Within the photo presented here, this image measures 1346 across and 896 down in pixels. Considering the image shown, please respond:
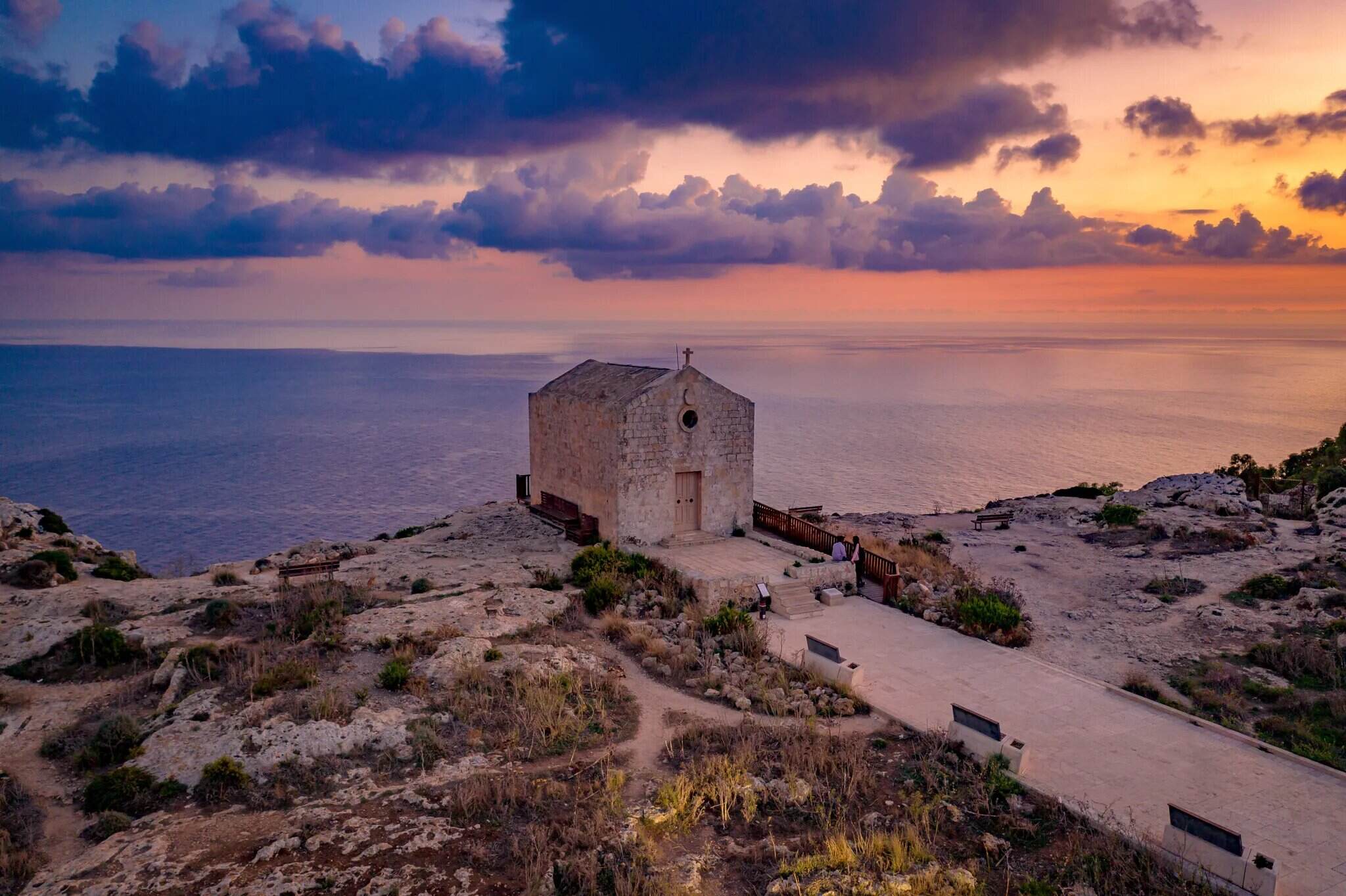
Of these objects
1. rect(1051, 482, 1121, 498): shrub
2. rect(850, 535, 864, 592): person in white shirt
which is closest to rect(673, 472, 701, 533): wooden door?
rect(850, 535, 864, 592): person in white shirt

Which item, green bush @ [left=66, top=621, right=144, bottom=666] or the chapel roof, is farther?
the chapel roof

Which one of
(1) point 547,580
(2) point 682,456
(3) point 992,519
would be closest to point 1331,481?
(3) point 992,519

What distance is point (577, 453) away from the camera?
2627 cm

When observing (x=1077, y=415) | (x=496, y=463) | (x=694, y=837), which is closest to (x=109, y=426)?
(x=496, y=463)

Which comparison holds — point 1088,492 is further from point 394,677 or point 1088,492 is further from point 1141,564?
point 394,677

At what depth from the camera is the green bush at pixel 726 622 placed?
59.4 ft

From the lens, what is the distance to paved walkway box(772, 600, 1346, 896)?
1050cm

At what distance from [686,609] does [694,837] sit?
8913 millimetres

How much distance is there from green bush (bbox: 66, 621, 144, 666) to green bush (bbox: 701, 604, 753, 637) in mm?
12334

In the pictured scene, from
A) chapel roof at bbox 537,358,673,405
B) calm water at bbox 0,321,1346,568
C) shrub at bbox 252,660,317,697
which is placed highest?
chapel roof at bbox 537,358,673,405

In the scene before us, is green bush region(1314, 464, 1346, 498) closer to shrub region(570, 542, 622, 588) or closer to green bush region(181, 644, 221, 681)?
shrub region(570, 542, 622, 588)

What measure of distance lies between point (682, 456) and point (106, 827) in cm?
1669

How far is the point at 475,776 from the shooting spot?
11.8 metres

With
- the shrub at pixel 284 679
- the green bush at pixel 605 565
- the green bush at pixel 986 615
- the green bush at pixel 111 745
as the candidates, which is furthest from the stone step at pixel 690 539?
the green bush at pixel 111 745
